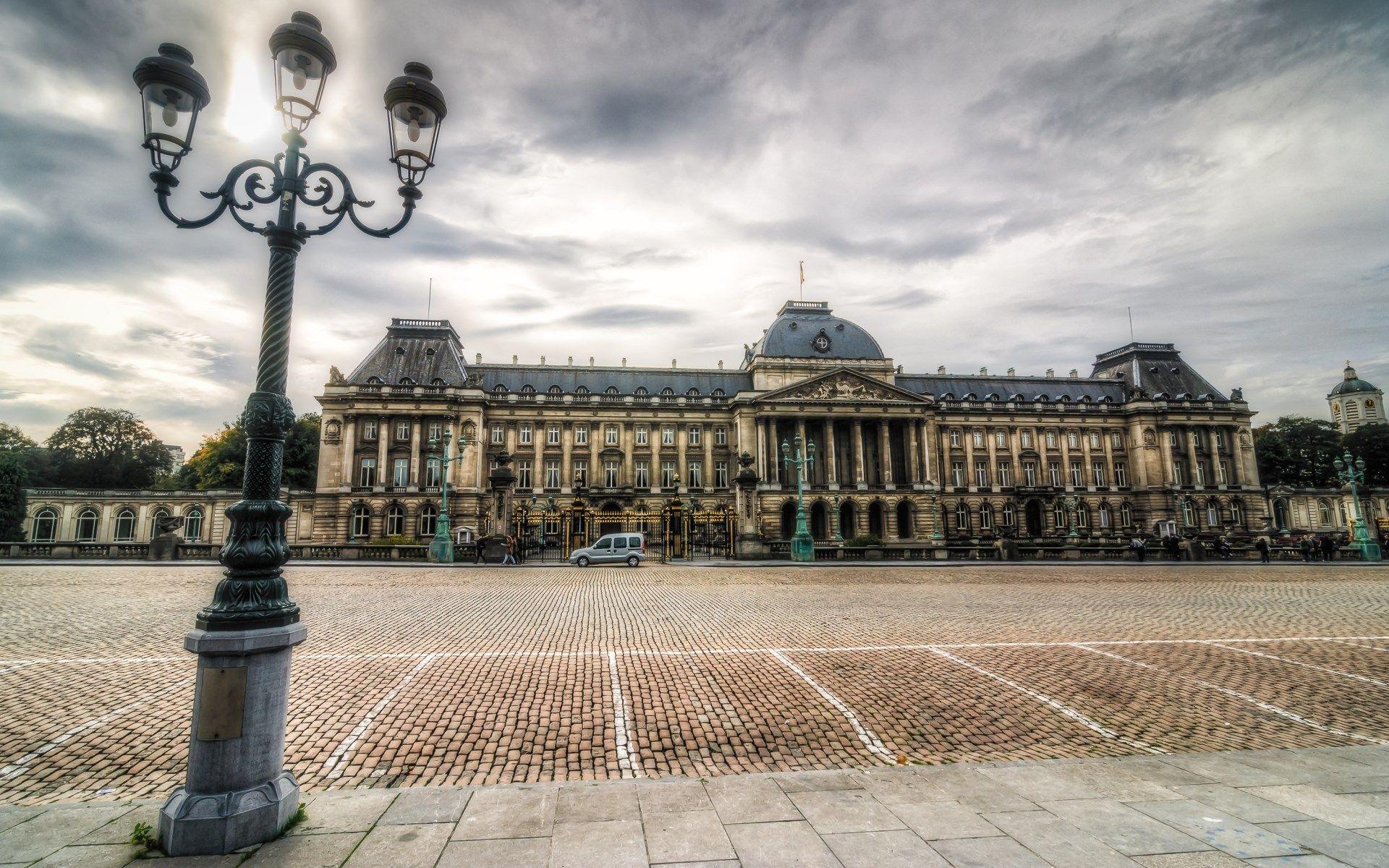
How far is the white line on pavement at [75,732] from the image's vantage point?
5266 mm

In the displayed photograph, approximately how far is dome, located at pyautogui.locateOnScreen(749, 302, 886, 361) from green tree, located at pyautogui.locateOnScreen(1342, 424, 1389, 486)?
208 feet

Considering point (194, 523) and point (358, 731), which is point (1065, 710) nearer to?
point (358, 731)

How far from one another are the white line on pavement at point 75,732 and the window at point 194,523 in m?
61.0

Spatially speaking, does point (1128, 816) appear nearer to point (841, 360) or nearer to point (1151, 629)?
point (1151, 629)

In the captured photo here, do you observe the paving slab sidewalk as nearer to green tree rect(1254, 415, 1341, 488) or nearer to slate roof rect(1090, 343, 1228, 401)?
slate roof rect(1090, 343, 1228, 401)

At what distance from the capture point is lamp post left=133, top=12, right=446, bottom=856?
386cm

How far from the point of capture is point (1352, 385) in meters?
101

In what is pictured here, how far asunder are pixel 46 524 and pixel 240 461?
1609cm

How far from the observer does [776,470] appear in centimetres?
5575

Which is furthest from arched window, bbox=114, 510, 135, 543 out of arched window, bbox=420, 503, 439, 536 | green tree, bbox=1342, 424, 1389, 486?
green tree, bbox=1342, 424, 1389, 486

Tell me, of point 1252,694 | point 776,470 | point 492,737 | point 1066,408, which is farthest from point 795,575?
point 1066,408

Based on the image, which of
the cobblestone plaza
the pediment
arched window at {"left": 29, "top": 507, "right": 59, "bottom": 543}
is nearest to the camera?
the cobblestone plaza

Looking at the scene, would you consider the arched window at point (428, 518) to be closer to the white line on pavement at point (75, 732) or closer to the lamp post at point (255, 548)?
the white line on pavement at point (75, 732)

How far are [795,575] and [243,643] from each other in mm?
22097
